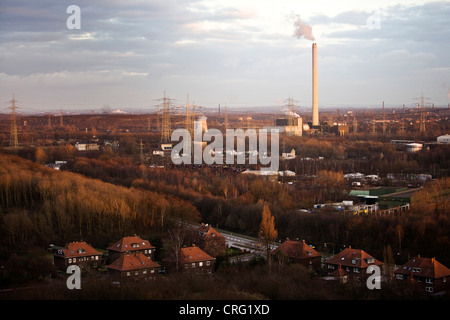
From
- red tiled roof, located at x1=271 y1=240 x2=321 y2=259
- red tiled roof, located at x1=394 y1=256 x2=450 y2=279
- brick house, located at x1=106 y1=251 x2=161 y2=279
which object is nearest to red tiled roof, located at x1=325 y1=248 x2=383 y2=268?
red tiled roof, located at x1=271 y1=240 x2=321 y2=259

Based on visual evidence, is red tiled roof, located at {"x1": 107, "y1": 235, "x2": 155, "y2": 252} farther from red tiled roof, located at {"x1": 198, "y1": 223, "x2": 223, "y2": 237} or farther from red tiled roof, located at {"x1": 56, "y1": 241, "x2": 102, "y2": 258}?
red tiled roof, located at {"x1": 198, "y1": 223, "x2": 223, "y2": 237}

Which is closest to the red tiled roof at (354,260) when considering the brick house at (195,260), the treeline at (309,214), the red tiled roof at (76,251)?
the treeline at (309,214)

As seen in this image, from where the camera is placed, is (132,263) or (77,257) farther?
(77,257)

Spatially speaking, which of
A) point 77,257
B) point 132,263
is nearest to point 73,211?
point 77,257

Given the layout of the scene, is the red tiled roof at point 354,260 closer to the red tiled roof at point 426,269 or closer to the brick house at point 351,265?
the brick house at point 351,265

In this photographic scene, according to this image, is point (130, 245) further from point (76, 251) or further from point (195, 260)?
point (195, 260)
